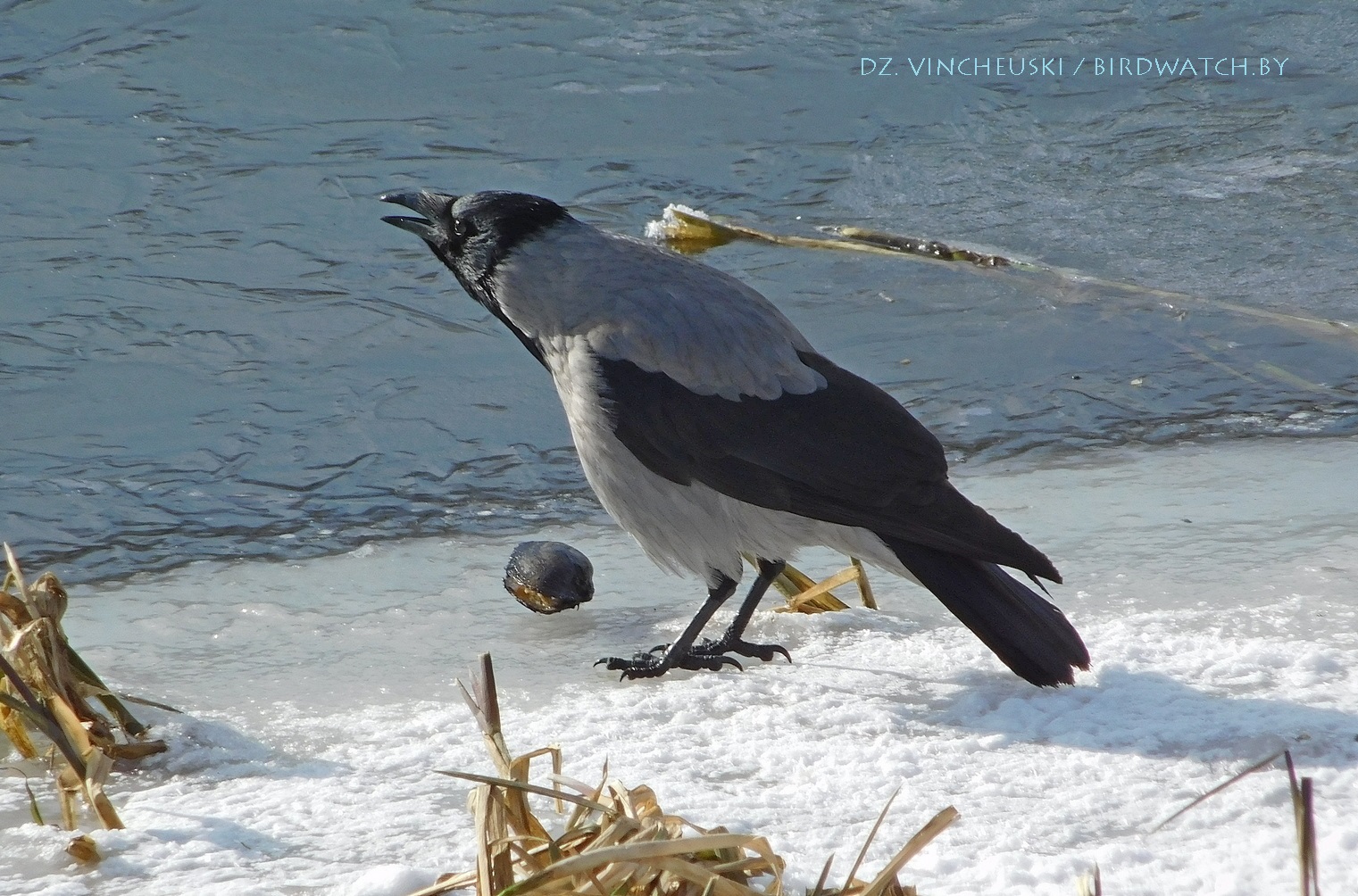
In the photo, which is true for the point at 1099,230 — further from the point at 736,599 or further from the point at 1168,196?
the point at 736,599

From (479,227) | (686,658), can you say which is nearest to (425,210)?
(479,227)

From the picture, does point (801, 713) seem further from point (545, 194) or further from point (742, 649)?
point (545, 194)

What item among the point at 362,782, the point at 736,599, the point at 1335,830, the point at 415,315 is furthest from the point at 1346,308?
the point at 362,782

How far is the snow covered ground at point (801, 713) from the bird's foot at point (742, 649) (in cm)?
7

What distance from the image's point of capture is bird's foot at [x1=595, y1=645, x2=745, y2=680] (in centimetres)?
296

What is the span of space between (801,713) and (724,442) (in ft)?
2.67

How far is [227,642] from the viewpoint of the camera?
120 inches

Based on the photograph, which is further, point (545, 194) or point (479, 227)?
point (545, 194)

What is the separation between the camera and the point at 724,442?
3230 millimetres

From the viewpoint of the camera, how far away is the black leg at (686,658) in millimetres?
2969

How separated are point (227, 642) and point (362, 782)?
0.89m

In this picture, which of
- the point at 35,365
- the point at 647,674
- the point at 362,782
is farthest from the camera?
the point at 35,365

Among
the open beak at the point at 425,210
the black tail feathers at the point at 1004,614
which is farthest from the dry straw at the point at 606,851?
the open beak at the point at 425,210

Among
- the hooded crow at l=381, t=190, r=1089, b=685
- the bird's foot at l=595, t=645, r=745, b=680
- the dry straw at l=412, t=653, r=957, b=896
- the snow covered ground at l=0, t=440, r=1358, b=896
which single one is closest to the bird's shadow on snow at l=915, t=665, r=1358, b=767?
the snow covered ground at l=0, t=440, r=1358, b=896
